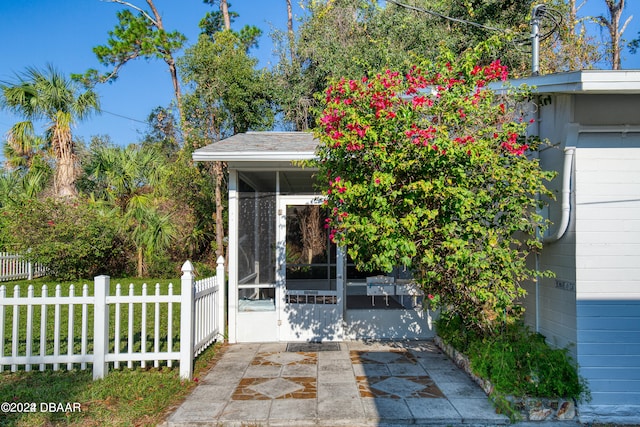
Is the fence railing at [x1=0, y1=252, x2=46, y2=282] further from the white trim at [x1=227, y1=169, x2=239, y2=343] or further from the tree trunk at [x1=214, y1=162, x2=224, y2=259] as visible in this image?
the white trim at [x1=227, y1=169, x2=239, y2=343]

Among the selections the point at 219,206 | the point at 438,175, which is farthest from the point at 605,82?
the point at 219,206

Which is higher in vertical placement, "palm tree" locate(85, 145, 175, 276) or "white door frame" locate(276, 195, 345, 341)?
"palm tree" locate(85, 145, 175, 276)

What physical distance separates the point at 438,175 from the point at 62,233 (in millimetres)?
11101

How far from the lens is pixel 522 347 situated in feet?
15.3

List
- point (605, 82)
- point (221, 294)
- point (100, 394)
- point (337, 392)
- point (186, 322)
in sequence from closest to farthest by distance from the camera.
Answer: point (605, 82) < point (100, 394) < point (337, 392) < point (186, 322) < point (221, 294)

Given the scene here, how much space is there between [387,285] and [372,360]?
1423mm

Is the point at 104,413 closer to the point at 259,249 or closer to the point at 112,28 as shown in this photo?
the point at 259,249

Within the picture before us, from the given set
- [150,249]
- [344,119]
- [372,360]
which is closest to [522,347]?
[372,360]

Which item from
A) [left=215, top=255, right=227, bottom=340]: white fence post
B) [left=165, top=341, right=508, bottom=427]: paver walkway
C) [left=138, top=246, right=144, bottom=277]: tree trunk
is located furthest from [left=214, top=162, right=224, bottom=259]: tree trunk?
[left=165, top=341, right=508, bottom=427]: paver walkway

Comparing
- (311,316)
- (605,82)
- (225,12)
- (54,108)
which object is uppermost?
(225,12)

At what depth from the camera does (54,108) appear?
45.5ft

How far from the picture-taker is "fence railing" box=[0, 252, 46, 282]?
44.6 feet

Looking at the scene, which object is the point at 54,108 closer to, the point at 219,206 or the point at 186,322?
the point at 219,206

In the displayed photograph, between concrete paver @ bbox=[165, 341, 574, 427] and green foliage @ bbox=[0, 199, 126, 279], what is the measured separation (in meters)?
7.87
